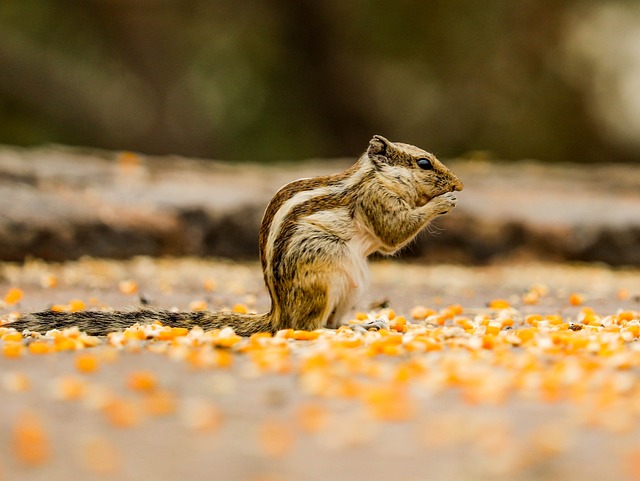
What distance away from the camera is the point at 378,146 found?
471 cm

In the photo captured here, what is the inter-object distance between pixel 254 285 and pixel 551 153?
41.5 ft

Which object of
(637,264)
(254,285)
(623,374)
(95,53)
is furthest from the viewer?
(95,53)

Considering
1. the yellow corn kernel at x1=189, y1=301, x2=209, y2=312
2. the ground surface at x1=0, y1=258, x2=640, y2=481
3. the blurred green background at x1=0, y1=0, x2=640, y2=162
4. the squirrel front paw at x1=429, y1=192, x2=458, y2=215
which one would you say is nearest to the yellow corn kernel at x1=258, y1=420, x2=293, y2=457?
the ground surface at x1=0, y1=258, x2=640, y2=481

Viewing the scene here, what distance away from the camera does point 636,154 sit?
1878 cm

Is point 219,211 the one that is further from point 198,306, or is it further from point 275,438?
point 275,438

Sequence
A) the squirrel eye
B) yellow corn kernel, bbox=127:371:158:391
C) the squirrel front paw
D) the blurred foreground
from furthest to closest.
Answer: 1. the blurred foreground
2. the squirrel eye
3. the squirrel front paw
4. yellow corn kernel, bbox=127:371:158:391

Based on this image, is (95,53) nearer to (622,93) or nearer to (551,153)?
(551,153)

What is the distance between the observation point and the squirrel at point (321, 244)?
427cm

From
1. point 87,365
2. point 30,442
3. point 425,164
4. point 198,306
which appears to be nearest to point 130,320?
point 87,365

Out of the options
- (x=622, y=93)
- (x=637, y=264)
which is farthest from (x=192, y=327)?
(x=622, y=93)

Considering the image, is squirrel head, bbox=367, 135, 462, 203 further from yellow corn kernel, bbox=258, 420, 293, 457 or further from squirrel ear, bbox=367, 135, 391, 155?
yellow corn kernel, bbox=258, 420, 293, 457

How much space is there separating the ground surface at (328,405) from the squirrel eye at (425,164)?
895 millimetres

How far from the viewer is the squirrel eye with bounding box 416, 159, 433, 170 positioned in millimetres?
4852

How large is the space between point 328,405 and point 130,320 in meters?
1.80
